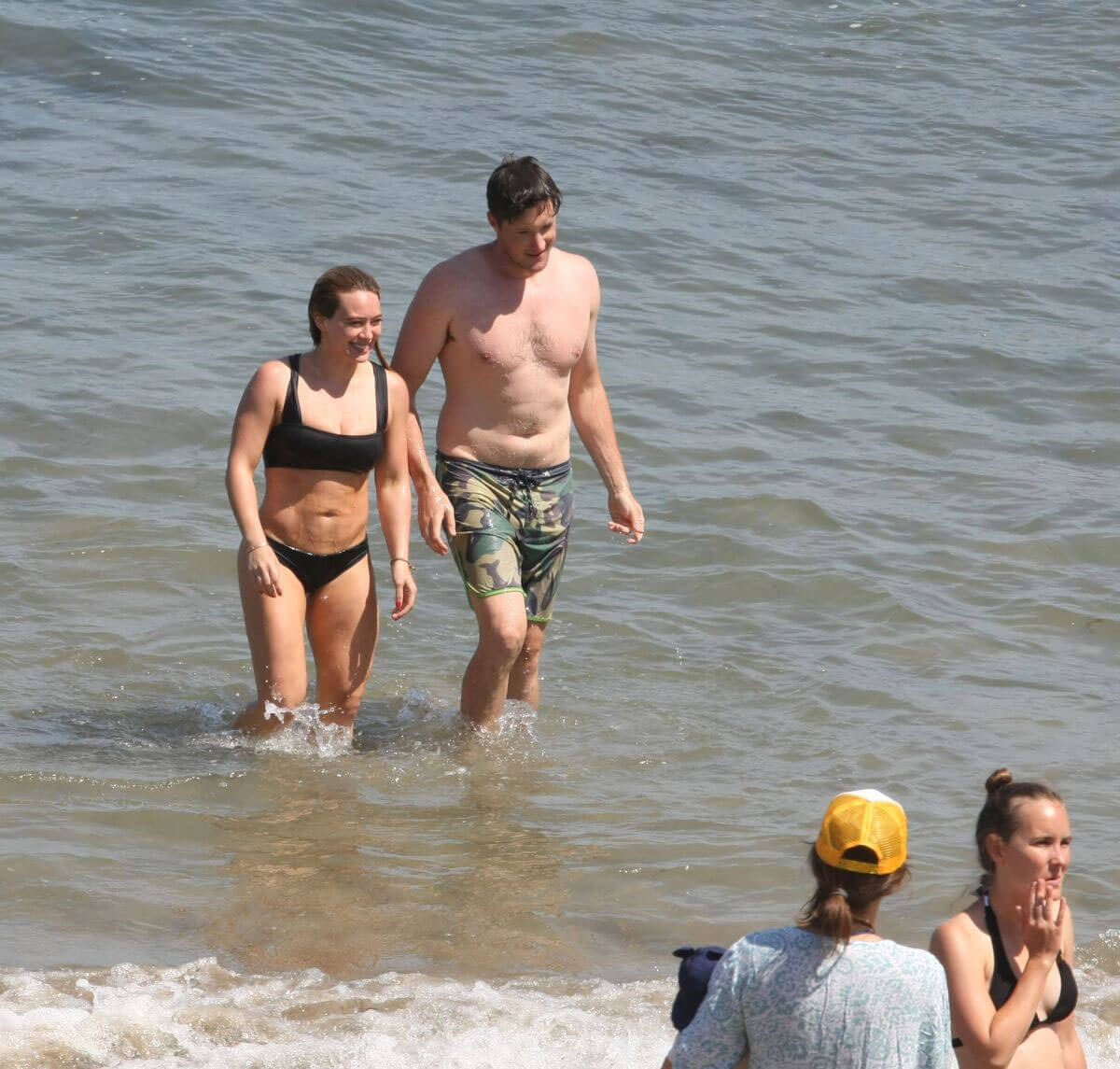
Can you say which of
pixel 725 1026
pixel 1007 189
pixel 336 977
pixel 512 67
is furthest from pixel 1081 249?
pixel 725 1026

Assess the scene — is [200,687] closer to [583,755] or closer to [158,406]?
[583,755]

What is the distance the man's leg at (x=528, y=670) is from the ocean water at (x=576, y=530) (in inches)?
7.5

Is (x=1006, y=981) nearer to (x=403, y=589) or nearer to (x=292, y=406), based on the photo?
(x=403, y=589)

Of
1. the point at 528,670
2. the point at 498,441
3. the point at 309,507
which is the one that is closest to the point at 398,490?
the point at 309,507

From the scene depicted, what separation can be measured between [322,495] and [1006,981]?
3133 mm

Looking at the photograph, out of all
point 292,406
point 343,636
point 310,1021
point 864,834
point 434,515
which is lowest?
point 310,1021

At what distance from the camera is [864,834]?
310 centimetres

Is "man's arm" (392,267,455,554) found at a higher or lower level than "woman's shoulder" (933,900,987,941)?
higher

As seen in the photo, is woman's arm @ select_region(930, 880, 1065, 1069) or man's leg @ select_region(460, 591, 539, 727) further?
man's leg @ select_region(460, 591, 539, 727)

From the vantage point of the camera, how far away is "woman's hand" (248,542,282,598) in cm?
576

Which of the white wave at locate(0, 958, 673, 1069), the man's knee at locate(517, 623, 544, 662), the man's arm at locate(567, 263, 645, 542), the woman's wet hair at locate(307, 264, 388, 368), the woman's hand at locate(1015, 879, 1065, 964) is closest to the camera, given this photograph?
the woman's hand at locate(1015, 879, 1065, 964)

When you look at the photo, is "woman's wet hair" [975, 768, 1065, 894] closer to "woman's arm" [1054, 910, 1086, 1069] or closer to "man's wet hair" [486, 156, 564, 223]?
"woman's arm" [1054, 910, 1086, 1069]

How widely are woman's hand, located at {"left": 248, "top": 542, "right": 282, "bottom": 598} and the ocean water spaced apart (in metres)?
0.79

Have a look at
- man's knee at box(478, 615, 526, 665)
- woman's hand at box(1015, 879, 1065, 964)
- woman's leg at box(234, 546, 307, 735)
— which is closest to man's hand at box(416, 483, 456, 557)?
man's knee at box(478, 615, 526, 665)
